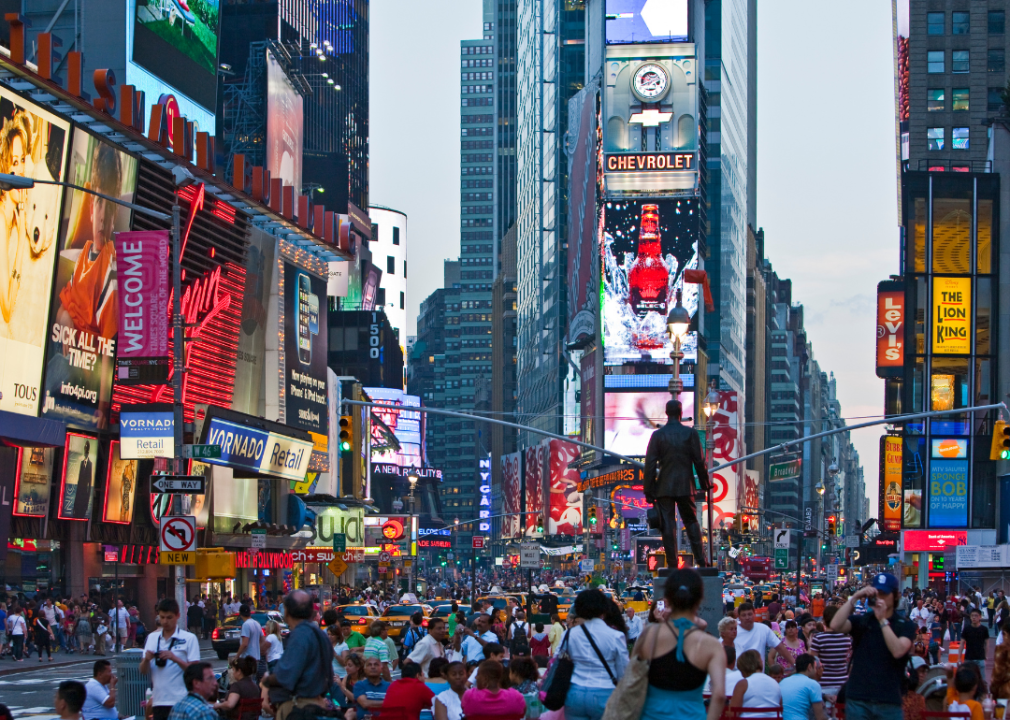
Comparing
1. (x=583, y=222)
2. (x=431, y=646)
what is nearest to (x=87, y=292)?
(x=431, y=646)

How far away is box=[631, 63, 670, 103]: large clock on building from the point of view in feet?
461

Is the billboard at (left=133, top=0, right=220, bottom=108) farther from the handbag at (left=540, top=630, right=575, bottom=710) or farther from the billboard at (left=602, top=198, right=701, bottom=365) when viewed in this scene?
the billboard at (left=602, top=198, right=701, bottom=365)

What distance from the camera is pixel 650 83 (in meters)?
141

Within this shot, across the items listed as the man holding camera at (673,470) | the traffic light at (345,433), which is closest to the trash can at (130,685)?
the man holding camera at (673,470)

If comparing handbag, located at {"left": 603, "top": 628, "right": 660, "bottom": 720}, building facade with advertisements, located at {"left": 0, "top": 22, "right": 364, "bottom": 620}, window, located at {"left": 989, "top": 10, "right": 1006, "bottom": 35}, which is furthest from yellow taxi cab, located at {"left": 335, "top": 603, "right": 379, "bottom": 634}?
window, located at {"left": 989, "top": 10, "right": 1006, "bottom": 35}

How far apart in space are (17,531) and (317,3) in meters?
125

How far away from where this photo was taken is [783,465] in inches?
2168

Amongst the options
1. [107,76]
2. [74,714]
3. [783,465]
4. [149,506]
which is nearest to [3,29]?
[107,76]

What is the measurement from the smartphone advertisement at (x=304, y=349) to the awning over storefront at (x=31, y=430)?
2546 cm

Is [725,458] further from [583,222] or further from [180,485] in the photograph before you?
[180,485]

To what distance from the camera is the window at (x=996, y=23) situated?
10562 centimetres

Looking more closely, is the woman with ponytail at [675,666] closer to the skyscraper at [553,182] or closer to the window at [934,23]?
the window at [934,23]

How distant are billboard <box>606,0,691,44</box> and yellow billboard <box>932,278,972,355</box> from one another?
63.3 metres

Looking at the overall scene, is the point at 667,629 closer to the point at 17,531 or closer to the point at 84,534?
the point at 17,531
